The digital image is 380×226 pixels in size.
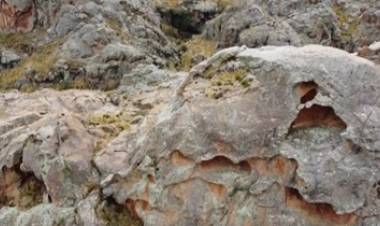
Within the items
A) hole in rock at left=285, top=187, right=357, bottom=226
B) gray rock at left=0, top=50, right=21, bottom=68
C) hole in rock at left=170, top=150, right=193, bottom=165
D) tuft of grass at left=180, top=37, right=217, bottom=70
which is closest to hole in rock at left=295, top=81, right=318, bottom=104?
hole in rock at left=285, top=187, right=357, bottom=226

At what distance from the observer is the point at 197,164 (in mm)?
25172

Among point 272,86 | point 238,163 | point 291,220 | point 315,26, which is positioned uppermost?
point 272,86

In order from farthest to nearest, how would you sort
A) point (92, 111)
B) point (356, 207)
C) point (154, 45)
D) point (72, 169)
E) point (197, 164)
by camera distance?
point (154, 45) < point (92, 111) < point (72, 169) < point (197, 164) < point (356, 207)

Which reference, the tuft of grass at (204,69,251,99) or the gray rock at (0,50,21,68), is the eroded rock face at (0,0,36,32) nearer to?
the gray rock at (0,50,21,68)

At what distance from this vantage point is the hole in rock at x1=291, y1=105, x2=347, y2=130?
2488 centimetres

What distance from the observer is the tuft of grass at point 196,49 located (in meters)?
52.8

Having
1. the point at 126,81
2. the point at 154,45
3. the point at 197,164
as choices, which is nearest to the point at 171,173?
the point at 197,164

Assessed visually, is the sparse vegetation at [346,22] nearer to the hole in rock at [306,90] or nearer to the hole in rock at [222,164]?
the hole in rock at [306,90]

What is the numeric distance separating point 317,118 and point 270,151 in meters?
2.50

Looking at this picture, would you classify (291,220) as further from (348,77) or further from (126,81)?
(126,81)

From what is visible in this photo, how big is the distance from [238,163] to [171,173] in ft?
9.24

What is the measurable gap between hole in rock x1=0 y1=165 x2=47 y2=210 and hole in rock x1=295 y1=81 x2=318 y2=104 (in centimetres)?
1184

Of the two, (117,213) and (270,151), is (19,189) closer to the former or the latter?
(117,213)

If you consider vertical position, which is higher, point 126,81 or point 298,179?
point 298,179
